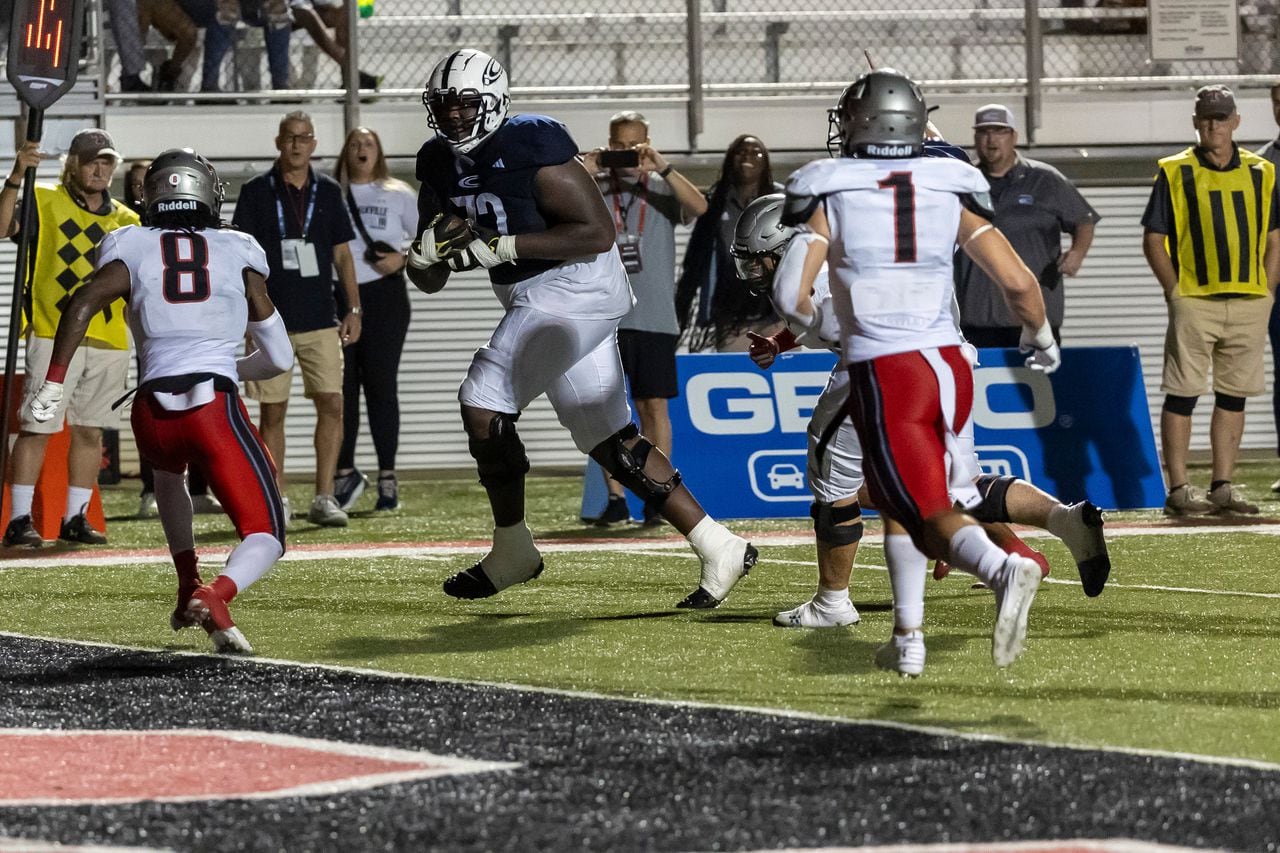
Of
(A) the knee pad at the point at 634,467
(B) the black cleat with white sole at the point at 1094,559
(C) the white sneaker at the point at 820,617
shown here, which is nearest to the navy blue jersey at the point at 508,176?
(A) the knee pad at the point at 634,467

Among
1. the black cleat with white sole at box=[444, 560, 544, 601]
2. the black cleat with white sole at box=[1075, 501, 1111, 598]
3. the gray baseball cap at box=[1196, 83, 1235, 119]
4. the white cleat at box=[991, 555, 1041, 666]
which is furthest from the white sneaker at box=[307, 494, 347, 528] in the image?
the white cleat at box=[991, 555, 1041, 666]

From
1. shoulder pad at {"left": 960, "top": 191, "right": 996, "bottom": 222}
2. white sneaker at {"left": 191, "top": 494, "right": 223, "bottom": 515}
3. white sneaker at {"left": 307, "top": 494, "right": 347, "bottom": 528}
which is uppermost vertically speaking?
shoulder pad at {"left": 960, "top": 191, "right": 996, "bottom": 222}

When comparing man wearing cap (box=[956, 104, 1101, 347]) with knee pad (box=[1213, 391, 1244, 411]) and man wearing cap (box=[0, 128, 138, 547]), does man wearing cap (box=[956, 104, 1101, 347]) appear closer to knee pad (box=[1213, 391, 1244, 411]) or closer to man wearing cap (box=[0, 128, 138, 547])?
knee pad (box=[1213, 391, 1244, 411])

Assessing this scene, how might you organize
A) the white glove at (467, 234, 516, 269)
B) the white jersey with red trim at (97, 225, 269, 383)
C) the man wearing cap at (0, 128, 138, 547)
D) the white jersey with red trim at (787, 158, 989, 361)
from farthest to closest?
the man wearing cap at (0, 128, 138, 547) → the white glove at (467, 234, 516, 269) → the white jersey with red trim at (97, 225, 269, 383) → the white jersey with red trim at (787, 158, 989, 361)

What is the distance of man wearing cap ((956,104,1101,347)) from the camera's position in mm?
10414

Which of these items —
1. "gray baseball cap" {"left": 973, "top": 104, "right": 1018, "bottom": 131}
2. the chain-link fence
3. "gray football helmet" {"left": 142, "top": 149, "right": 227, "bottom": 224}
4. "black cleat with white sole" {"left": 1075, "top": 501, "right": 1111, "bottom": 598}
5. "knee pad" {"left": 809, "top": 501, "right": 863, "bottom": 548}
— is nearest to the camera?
"black cleat with white sole" {"left": 1075, "top": 501, "right": 1111, "bottom": 598}

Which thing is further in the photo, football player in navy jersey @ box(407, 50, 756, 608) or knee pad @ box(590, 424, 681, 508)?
knee pad @ box(590, 424, 681, 508)

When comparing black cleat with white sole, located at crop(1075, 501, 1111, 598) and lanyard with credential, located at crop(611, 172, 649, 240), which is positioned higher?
lanyard with credential, located at crop(611, 172, 649, 240)

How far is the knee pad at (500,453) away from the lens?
692 cm

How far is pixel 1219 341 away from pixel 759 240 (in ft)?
15.5

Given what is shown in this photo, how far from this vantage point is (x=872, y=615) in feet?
22.4

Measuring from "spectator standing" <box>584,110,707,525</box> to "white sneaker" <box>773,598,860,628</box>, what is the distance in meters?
3.70

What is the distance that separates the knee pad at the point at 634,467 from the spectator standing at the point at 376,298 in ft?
13.8

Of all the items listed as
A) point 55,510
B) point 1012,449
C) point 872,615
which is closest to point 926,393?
point 872,615
